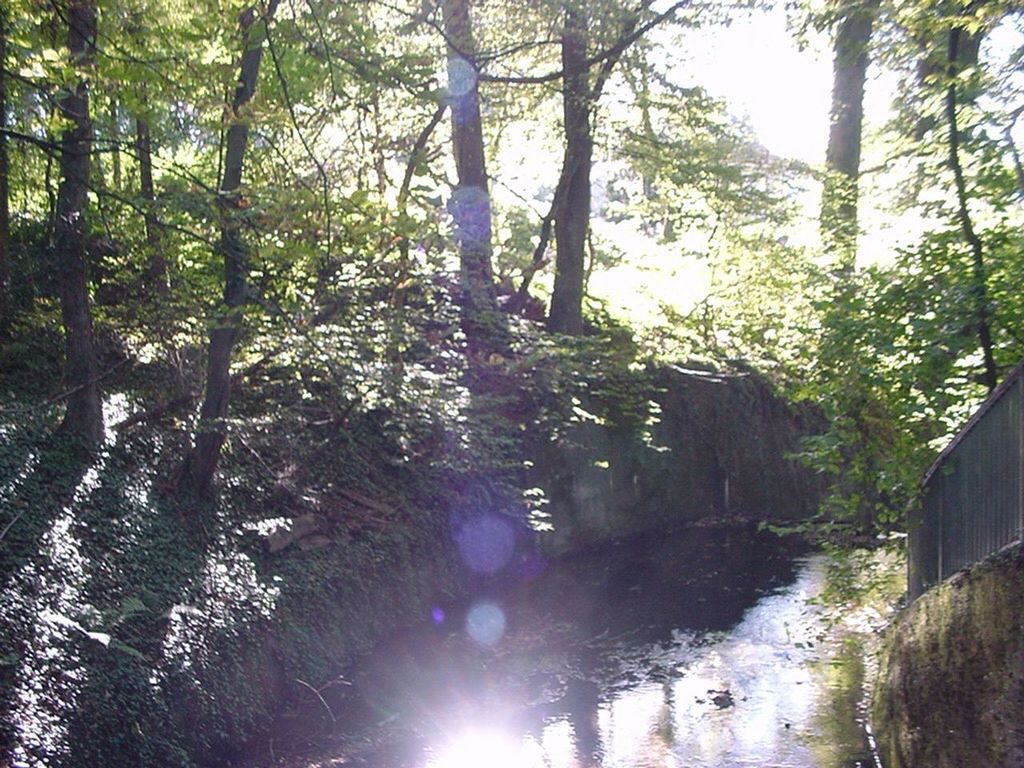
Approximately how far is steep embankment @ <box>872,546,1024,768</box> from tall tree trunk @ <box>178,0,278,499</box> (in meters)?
5.59

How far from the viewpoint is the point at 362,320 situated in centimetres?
1062

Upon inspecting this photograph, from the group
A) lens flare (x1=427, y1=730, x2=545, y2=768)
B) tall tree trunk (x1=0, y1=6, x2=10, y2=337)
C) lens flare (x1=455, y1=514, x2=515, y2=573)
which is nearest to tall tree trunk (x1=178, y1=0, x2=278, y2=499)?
tall tree trunk (x1=0, y1=6, x2=10, y2=337)

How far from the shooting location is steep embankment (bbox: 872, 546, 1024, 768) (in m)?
5.28

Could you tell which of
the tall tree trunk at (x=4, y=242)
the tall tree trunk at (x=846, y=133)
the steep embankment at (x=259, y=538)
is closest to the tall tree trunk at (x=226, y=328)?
the steep embankment at (x=259, y=538)

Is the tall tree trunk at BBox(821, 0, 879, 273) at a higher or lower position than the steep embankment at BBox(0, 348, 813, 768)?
higher

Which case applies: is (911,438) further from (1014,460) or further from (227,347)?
(227,347)

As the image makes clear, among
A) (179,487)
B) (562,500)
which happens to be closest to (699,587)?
(562,500)

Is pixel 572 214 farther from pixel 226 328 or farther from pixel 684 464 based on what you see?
pixel 226 328

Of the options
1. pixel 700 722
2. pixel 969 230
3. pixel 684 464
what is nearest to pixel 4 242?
pixel 700 722

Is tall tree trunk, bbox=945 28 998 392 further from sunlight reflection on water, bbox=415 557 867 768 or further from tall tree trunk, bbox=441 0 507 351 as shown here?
tall tree trunk, bbox=441 0 507 351

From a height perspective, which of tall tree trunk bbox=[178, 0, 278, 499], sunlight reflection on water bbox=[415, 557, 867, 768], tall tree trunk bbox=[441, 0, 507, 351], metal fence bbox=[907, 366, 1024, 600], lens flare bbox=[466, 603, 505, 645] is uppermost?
tall tree trunk bbox=[441, 0, 507, 351]

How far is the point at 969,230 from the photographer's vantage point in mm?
8445

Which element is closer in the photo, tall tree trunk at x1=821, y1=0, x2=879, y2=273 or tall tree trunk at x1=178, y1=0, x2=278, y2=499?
tall tree trunk at x1=178, y1=0, x2=278, y2=499

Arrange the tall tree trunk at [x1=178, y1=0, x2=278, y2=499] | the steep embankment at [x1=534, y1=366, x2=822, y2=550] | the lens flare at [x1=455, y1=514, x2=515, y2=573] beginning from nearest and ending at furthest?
the tall tree trunk at [x1=178, y1=0, x2=278, y2=499]
the lens flare at [x1=455, y1=514, x2=515, y2=573]
the steep embankment at [x1=534, y1=366, x2=822, y2=550]
